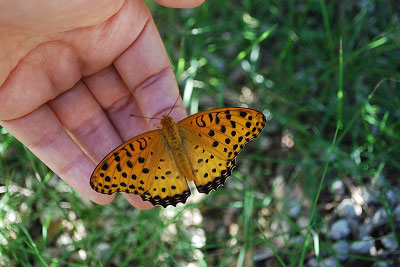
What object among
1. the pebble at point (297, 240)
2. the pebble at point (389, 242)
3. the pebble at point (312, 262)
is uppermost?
the pebble at point (389, 242)

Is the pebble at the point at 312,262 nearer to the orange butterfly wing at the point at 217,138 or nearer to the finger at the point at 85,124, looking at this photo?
the orange butterfly wing at the point at 217,138

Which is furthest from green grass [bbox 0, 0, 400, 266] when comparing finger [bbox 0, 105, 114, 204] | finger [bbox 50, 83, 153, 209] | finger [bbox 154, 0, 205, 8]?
finger [bbox 154, 0, 205, 8]

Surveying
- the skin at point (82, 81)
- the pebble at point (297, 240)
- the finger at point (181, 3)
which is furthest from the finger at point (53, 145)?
the pebble at point (297, 240)

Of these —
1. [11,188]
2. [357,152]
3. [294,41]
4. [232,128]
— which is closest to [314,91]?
[294,41]

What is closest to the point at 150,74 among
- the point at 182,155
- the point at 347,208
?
the point at 182,155

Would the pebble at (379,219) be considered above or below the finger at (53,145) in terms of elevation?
below

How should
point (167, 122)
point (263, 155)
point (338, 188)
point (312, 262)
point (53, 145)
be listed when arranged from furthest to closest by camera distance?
1. point (263, 155)
2. point (338, 188)
3. point (312, 262)
4. point (53, 145)
5. point (167, 122)

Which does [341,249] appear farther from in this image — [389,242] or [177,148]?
[177,148]
